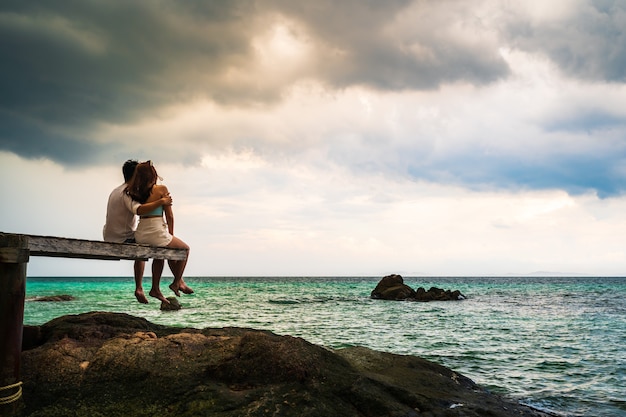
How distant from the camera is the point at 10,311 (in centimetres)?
492

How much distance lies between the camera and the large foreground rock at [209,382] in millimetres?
5180

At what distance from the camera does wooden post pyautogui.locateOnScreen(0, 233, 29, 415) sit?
4875 millimetres

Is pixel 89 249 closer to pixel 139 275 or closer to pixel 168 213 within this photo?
pixel 168 213

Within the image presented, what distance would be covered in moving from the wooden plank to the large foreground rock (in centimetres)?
117

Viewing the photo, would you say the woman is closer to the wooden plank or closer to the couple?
the couple

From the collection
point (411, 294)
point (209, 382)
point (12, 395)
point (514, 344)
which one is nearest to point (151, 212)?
point (209, 382)

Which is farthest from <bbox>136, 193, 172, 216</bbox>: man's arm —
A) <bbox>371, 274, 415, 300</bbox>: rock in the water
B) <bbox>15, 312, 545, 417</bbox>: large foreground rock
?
<bbox>371, 274, 415, 300</bbox>: rock in the water

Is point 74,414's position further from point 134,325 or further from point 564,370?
point 564,370

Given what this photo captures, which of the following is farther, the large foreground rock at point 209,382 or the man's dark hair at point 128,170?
the man's dark hair at point 128,170

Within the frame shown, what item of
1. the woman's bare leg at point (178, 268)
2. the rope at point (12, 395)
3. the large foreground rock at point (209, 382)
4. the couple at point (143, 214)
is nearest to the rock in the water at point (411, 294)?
the woman's bare leg at point (178, 268)

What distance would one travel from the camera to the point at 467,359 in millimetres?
14289

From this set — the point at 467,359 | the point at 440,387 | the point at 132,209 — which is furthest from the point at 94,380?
the point at 467,359

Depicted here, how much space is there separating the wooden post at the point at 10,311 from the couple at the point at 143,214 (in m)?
2.73

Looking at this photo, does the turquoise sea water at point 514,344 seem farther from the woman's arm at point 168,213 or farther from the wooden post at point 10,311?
the wooden post at point 10,311
